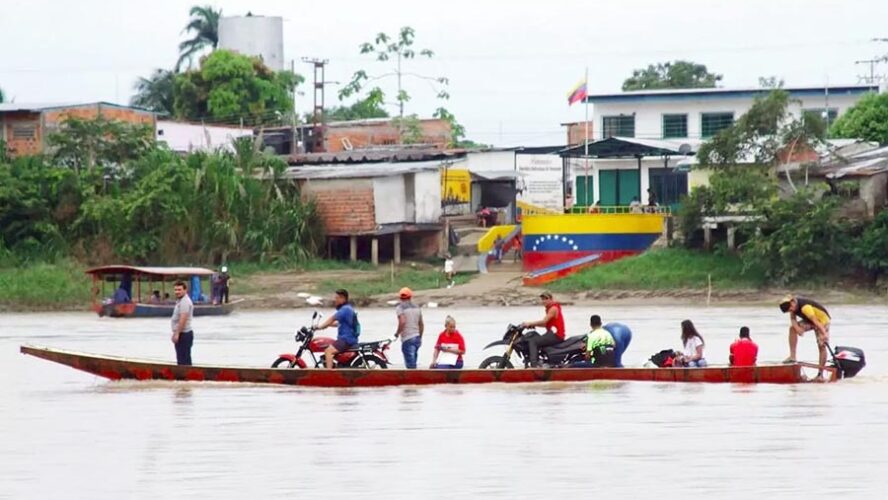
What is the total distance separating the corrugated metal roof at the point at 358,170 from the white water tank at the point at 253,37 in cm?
2000

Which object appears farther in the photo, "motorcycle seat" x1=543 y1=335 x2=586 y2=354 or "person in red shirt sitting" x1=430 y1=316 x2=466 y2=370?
"person in red shirt sitting" x1=430 y1=316 x2=466 y2=370

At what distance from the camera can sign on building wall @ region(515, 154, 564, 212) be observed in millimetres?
61438

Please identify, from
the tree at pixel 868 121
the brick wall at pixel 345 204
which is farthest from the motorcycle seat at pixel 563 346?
the tree at pixel 868 121

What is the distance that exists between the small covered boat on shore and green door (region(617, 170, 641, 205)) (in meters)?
14.7

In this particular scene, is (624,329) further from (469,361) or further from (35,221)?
(35,221)

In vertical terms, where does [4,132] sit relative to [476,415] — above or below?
above

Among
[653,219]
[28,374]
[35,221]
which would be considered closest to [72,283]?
[35,221]

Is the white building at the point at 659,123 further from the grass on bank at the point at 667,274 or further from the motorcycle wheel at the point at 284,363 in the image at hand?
the motorcycle wheel at the point at 284,363

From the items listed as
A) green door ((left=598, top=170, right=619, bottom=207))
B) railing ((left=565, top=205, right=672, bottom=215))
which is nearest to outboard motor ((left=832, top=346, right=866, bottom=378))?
railing ((left=565, top=205, right=672, bottom=215))

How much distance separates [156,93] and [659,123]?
21.3 meters

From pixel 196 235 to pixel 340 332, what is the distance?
24.6m

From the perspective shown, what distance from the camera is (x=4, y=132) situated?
5047cm

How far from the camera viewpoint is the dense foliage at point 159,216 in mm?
45969

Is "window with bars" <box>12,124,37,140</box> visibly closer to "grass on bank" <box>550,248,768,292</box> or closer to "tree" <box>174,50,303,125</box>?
"tree" <box>174,50,303,125</box>
